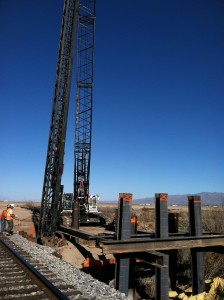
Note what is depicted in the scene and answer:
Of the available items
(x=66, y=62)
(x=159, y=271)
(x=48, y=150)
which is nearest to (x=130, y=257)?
(x=159, y=271)

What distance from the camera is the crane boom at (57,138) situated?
16984mm

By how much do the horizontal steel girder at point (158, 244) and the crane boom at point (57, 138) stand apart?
767 centimetres

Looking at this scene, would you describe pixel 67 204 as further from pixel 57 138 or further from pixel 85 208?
pixel 57 138

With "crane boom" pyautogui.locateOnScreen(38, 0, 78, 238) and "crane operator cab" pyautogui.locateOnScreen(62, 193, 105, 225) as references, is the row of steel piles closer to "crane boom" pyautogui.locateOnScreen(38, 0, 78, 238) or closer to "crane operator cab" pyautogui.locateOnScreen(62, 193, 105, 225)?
"crane boom" pyautogui.locateOnScreen(38, 0, 78, 238)

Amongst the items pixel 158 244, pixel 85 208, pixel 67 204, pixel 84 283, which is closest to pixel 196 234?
pixel 158 244

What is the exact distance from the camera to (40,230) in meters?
16.9

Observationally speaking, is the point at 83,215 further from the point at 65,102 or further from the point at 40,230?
the point at 65,102

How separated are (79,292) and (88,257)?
7492 millimetres

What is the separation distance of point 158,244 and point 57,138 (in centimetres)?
981

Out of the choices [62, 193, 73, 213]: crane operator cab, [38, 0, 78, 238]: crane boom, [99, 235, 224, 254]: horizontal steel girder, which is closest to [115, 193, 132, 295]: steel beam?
[99, 235, 224, 254]: horizontal steel girder

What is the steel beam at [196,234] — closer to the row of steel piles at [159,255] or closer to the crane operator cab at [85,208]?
the row of steel piles at [159,255]

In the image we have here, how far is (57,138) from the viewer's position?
58.9 ft

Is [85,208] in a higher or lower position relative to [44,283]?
higher

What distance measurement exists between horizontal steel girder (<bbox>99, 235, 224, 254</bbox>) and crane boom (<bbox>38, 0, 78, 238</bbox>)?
7.67m
